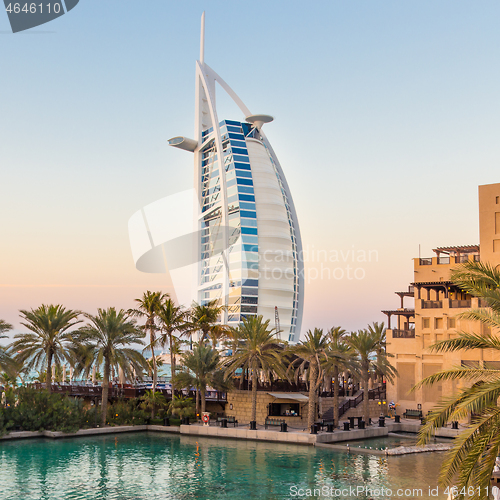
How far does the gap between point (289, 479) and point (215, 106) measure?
102 metres

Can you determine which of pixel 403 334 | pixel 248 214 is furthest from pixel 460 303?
pixel 248 214

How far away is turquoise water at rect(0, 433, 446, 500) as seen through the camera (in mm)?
23453

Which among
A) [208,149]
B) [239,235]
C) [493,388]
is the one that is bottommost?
[493,388]

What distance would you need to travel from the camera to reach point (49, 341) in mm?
39844

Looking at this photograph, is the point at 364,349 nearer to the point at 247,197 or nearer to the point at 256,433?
the point at 256,433

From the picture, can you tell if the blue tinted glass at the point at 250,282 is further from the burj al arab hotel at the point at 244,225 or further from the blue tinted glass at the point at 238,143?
the blue tinted glass at the point at 238,143

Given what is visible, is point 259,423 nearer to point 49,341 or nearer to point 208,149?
point 49,341

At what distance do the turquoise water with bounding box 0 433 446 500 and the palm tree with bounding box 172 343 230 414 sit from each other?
6245 mm

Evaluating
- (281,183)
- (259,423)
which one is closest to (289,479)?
(259,423)

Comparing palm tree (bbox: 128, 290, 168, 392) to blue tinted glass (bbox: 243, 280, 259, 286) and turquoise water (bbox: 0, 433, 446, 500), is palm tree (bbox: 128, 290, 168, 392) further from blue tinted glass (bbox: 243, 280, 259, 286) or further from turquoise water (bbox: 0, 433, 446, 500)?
blue tinted glass (bbox: 243, 280, 259, 286)

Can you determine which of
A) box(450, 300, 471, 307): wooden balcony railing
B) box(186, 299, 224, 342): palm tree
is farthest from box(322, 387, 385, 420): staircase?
box(186, 299, 224, 342): palm tree

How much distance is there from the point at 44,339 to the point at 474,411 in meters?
33.2

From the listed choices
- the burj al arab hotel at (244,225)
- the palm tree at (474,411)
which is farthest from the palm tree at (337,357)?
the burj al arab hotel at (244,225)

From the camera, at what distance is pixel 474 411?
12289 millimetres
